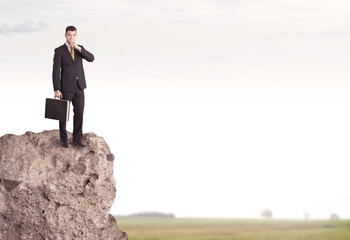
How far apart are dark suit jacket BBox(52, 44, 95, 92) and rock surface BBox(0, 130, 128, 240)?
1.34 meters

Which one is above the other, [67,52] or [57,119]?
[67,52]

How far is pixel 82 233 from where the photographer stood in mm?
13719

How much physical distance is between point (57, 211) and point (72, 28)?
3534mm

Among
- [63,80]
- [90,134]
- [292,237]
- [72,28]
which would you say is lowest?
[292,237]

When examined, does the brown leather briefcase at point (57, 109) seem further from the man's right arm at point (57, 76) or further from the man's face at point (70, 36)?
the man's face at point (70, 36)

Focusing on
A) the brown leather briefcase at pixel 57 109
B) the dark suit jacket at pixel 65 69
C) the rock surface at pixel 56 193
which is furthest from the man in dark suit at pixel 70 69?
the rock surface at pixel 56 193

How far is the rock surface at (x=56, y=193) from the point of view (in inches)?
536

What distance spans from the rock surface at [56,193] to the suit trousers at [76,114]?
31 cm

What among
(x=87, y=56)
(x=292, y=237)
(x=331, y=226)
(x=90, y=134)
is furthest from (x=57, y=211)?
(x=331, y=226)

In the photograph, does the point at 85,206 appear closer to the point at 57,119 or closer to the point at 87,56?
the point at 57,119

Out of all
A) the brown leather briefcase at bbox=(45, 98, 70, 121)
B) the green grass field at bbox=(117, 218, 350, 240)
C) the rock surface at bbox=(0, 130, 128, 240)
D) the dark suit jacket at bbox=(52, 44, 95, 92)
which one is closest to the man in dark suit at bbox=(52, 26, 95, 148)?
the dark suit jacket at bbox=(52, 44, 95, 92)

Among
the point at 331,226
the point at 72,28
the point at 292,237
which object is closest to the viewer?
the point at 72,28

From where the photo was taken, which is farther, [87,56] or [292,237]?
[292,237]

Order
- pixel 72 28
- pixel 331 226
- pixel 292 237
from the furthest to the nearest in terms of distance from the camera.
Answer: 1. pixel 331 226
2. pixel 292 237
3. pixel 72 28
